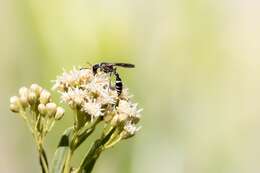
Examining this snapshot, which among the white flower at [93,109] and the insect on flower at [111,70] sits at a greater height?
the insect on flower at [111,70]

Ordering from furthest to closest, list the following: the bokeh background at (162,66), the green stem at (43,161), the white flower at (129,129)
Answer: the bokeh background at (162,66)
the white flower at (129,129)
the green stem at (43,161)

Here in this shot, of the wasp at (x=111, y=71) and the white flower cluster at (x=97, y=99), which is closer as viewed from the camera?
the white flower cluster at (x=97, y=99)

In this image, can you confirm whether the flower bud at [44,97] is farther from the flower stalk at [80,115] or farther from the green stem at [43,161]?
the green stem at [43,161]

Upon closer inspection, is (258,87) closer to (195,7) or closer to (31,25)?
(195,7)

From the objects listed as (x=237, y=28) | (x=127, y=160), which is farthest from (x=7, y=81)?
(x=237, y=28)

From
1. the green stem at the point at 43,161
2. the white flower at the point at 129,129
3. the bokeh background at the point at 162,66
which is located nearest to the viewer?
the green stem at the point at 43,161

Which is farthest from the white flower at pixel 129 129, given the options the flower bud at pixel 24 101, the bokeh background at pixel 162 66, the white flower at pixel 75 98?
the bokeh background at pixel 162 66

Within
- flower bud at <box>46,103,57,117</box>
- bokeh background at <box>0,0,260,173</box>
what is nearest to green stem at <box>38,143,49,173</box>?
flower bud at <box>46,103,57,117</box>

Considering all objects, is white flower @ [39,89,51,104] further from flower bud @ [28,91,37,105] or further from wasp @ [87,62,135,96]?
wasp @ [87,62,135,96]
